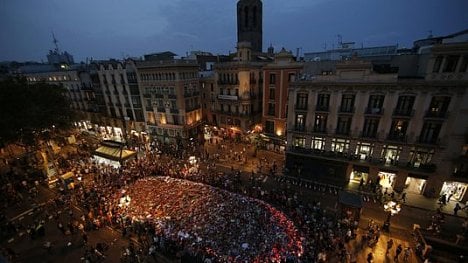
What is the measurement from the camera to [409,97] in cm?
2205

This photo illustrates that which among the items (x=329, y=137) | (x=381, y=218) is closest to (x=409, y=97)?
(x=329, y=137)

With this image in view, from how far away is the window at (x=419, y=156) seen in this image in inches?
894

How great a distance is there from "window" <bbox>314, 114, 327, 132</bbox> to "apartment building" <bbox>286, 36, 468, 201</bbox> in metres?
0.12

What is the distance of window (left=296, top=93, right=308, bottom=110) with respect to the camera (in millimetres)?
27145

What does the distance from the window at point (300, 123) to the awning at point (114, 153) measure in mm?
24964

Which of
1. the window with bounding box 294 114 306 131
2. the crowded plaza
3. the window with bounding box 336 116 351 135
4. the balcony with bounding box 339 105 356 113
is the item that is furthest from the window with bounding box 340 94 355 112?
the crowded plaza

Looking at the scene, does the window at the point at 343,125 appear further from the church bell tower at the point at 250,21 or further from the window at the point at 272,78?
the church bell tower at the point at 250,21

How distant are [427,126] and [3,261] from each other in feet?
110

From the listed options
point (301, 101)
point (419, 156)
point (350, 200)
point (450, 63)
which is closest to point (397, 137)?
point (419, 156)

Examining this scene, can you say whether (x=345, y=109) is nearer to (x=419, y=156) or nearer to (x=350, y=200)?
(x=419, y=156)

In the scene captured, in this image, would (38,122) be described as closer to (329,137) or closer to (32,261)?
(32,261)

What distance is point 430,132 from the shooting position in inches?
872

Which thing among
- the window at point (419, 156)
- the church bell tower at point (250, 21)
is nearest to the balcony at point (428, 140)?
the window at point (419, 156)

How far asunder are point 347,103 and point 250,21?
41728 millimetres
